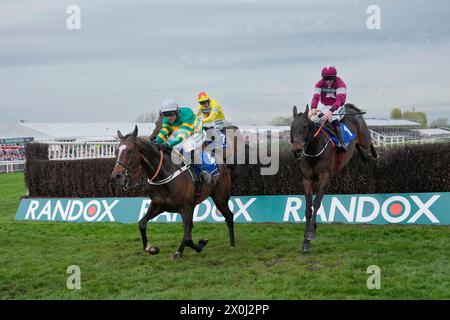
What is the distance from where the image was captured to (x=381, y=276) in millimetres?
6430

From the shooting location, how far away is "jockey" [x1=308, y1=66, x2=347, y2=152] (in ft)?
29.4

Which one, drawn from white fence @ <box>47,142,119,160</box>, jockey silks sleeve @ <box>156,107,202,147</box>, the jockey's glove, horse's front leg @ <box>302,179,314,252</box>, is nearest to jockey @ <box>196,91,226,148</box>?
jockey silks sleeve @ <box>156,107,202,147</box>

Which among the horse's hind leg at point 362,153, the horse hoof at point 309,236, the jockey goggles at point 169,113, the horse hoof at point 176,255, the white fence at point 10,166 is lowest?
the white fence at point 10,166

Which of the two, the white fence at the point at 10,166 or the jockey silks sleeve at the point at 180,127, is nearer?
the jockey silks sleeve at the point at 180,127

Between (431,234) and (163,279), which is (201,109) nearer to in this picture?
(163,279)


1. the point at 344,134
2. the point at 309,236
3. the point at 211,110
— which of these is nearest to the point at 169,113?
the point at 211,110

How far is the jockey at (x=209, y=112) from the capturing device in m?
9.42

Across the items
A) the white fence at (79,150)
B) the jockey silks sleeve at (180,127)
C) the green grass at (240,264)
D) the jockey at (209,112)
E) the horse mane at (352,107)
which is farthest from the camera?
the white fence at (79,150)

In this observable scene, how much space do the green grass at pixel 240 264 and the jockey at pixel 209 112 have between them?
2.07 metres

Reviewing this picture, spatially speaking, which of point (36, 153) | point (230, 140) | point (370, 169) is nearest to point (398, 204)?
point (370, 169)

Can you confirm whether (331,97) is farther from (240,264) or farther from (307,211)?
(240,264)

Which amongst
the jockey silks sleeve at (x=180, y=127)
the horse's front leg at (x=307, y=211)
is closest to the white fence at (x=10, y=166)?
the jockey silks sleeve at (x=180, y=127)

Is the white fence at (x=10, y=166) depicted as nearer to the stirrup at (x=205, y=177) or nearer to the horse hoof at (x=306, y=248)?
the stirrup at (x=205, y=177)
